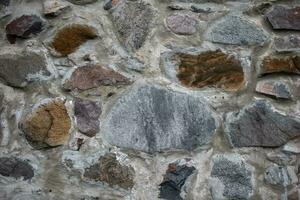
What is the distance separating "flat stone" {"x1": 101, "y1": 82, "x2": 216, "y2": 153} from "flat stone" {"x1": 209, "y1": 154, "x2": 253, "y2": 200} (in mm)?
107

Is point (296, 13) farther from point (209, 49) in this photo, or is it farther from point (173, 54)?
point (173, 54)

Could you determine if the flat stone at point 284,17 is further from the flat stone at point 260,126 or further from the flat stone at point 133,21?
the flat stone at point 133,21

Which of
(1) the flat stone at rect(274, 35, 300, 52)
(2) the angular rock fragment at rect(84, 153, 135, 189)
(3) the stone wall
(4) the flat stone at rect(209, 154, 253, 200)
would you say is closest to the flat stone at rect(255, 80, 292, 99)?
(3) the stone wall

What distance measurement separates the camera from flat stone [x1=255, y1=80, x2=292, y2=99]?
1793 mm

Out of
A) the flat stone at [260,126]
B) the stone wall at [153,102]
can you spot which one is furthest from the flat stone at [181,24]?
the flat stone at [260,126]

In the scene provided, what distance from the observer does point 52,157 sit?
5.92ft

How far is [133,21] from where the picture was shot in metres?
1.84

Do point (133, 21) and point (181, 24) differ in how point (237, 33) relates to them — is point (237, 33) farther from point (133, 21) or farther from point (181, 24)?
point (133, 21)

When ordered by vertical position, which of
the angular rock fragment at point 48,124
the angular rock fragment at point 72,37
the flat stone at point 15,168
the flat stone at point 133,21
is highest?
the flat stone at point 133,21

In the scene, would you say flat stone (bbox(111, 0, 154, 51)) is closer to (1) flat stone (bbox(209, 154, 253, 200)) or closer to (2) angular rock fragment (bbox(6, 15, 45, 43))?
(2) angular rock fragment (bbox(6, 15, 45, 43))

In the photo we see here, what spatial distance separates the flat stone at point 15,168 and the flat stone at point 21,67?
28cm

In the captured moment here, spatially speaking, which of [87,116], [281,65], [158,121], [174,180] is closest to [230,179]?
[174,180]

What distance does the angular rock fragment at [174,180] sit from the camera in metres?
1.78

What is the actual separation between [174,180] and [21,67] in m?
0.70
